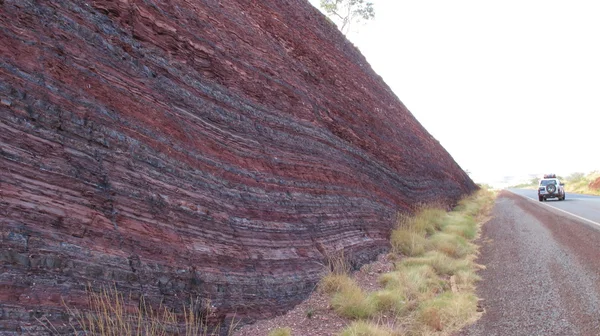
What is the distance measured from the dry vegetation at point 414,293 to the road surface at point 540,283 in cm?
35

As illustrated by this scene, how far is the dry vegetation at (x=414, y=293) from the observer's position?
6031mm

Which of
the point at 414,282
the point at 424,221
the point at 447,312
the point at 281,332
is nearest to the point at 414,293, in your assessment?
the point at 414,282

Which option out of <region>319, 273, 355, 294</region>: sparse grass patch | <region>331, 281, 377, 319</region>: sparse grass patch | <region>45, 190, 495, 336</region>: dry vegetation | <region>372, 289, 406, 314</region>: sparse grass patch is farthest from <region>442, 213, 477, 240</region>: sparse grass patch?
<region>331, 281, 377, 319</region>: sparse grass patch

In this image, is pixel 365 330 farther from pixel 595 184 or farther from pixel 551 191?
pixel 595 184

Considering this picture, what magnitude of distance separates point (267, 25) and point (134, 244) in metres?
7.85

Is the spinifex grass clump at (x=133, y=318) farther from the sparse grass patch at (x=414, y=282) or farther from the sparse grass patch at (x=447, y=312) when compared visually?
the sparse grass patch at (x=414, y=282)

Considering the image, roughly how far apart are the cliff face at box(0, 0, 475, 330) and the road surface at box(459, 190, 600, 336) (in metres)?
2.77

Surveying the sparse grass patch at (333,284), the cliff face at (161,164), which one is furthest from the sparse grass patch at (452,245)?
the sparse grass patch at (333,284)

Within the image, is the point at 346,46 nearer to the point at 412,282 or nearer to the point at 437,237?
the point at 437,237

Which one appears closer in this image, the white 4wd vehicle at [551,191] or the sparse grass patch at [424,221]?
the sparse grass patch at [424,221]

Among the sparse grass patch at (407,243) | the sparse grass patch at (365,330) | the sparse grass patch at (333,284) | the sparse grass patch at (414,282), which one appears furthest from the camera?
the sparse grass patch at (407,243)

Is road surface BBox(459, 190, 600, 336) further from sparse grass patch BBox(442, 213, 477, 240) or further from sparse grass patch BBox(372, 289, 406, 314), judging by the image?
sparse grass patch BBox(372, 289, 406, 314)

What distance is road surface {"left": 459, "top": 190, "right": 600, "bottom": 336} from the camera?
227 inches

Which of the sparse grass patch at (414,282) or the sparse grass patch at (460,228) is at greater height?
the sparse grass patch at (460,228)
